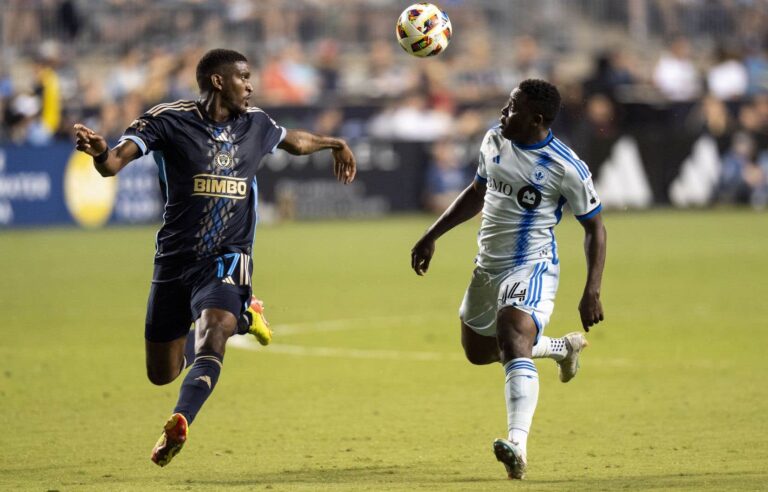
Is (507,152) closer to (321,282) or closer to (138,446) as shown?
(138,446)

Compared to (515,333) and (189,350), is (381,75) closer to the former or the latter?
(189,350)

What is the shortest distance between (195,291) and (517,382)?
192cm

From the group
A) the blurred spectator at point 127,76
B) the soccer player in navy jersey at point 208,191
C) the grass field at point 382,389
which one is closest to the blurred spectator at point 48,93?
the blurred spectator at point 127,76

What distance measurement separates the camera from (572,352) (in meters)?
8.87

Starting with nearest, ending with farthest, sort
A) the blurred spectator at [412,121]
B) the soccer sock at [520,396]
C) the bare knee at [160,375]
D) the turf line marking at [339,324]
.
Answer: the soccer sock at [520,396]
the bare knee at [160,375]
the turf line marking at [339,324]
the blurred spectator at [412,121]

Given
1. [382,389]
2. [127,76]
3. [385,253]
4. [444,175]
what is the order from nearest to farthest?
[382,389] < [385,253] < [444,175] < [127,76]

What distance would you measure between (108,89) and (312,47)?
5367 mm

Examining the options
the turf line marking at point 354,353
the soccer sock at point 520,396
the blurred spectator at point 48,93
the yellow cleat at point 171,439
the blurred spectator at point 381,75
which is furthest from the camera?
the blurred spectator at point 381,75

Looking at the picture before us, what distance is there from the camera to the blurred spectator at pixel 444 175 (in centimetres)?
2872

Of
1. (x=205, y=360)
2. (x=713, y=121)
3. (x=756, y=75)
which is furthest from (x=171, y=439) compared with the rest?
(x=756, y=75)

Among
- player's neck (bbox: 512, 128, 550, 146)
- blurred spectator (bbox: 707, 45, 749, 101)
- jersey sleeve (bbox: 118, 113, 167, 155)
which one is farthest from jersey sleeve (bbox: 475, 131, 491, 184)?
blurred spectator (bbox: 707, 45, 749, 101)

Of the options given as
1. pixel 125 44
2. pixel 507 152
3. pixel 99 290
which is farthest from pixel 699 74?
pixel 507 152

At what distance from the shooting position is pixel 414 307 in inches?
652

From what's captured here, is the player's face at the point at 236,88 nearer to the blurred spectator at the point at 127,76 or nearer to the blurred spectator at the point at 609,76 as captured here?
the blurred spectator at the point at 127,76
